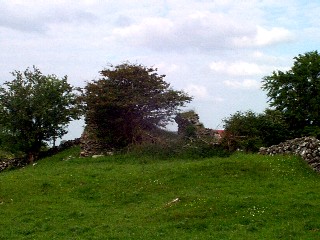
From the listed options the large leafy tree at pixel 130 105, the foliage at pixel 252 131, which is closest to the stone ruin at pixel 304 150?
the foliage at pixel 252 131

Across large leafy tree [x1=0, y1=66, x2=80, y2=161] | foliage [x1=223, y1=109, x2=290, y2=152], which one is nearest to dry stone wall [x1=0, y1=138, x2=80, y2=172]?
large leafy tree [x1=0, y1=66, x2=80, y2=161]

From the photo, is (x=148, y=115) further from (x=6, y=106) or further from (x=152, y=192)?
(x=152, y=192)

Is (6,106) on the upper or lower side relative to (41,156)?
upper

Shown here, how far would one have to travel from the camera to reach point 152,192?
21078 mm

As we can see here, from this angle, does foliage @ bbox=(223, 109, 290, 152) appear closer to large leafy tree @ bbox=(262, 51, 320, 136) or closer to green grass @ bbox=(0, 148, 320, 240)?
large leafy tree @ bbox=(262, 51, 320, 136)

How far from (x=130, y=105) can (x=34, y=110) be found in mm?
7846

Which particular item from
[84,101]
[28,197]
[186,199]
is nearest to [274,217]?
[186,199]

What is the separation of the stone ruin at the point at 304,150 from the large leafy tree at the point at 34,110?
1682cm

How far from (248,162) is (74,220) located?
9.96 m

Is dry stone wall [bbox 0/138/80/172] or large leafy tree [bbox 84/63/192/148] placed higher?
large leafy tree [bbox 84/63/192/148]

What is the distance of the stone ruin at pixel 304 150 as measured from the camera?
24.4m

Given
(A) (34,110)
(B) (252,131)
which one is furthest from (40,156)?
(B) (252,131)

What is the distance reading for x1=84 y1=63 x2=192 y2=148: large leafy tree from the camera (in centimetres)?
3619

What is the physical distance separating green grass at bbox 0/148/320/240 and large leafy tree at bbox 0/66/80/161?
37.1ft
